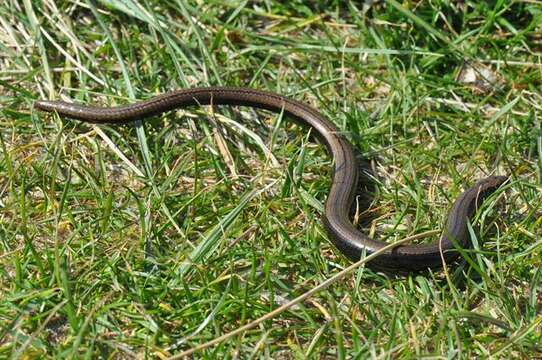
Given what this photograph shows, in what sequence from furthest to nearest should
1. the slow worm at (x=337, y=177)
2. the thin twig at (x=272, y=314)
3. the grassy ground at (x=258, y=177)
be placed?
the slow worm at (x=337, y=177)
the grassy ground at (x=258, y=177)
the thin twig at (x=272, y=314)

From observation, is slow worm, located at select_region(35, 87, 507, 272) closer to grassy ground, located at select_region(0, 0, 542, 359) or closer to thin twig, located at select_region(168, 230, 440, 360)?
grassy ground, located at select_region(0, 0, 542, 359)

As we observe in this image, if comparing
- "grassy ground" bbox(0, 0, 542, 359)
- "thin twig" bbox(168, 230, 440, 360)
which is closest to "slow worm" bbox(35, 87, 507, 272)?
"grassy ground" bbox(0, 0, 542, 359)

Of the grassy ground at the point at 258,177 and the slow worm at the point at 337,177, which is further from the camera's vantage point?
the slow worm at the point at 337,177

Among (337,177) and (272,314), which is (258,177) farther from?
(272,314)

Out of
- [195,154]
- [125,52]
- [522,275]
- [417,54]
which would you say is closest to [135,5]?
[125,52]

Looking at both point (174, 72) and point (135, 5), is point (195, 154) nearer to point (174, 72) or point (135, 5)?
point (174, 72)

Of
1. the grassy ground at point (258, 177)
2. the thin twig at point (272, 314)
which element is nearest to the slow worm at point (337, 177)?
the grassy ground at point (258, 177)

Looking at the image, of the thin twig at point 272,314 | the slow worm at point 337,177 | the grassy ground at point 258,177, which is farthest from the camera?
the slow worm at point 337,177

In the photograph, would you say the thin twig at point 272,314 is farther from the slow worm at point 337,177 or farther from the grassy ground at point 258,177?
the slow worm at point 337,177
